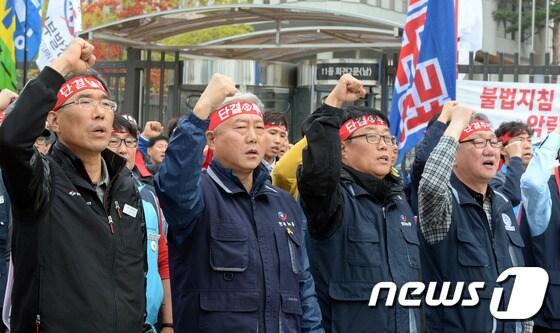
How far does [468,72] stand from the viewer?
12.7 m

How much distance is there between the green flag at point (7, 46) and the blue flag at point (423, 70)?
424 centimetres

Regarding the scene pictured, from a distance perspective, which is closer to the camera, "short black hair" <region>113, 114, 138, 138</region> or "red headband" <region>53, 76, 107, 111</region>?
"red headband" <region>53, 76, 107, 111</region>

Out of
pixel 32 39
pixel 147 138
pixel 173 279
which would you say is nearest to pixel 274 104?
pixel 32 39

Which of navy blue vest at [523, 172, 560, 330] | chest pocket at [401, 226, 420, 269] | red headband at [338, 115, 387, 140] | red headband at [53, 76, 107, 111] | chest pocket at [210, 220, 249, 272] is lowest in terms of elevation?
navy blue vest at [523, 172, 560, 330]

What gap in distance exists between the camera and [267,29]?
16.4 meters

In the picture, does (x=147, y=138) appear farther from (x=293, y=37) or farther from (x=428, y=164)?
(x=293, y=37)

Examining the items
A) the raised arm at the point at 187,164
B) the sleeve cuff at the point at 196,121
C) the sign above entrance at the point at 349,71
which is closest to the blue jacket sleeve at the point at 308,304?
the raised arm at the point at 187,164

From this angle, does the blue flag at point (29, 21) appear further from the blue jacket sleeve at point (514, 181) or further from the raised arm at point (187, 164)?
the raised arm at point (187, 164)

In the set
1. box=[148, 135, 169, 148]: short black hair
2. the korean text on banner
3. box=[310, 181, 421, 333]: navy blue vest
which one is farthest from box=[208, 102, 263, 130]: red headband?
the korean text on banner

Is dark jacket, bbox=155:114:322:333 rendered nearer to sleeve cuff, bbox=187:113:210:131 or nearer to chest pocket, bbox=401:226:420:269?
sleeve cuff, bbox=187:113:210:131

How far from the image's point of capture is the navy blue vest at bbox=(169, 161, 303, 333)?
498cm

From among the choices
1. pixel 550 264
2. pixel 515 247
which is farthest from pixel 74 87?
pixel 550 264

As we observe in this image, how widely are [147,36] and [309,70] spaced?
9.43ft

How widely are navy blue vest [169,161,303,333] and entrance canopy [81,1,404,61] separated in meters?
9.33
